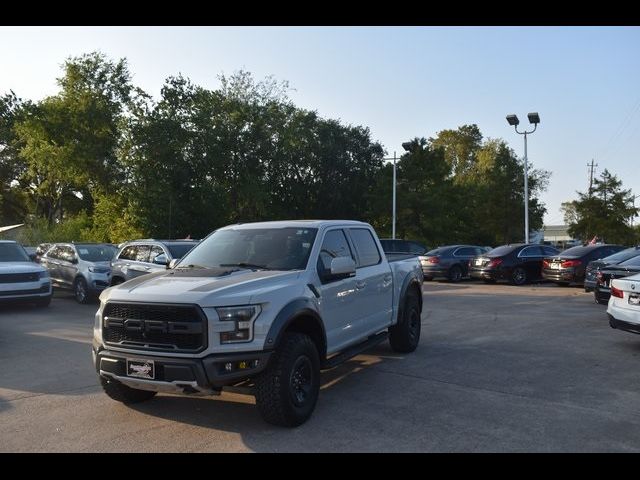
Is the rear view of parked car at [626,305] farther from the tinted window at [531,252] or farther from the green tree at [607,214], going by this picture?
the green tree at [607,214]

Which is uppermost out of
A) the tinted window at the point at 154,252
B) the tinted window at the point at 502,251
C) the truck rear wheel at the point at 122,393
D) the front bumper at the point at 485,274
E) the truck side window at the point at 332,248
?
the truck side window at the point at 332,248

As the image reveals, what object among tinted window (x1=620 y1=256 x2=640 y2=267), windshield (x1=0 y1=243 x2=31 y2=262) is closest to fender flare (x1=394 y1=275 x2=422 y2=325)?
tinted window (x1=620 y1=256 x2=640 y2=267)

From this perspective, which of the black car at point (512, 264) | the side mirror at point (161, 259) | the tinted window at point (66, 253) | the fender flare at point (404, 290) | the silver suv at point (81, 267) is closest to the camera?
the fender flare at point (404, 290)

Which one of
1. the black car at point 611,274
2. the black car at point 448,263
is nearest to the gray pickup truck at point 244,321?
the black car at point 611,274

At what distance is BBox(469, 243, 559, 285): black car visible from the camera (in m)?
21.1

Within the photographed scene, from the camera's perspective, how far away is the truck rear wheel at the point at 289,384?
511cm

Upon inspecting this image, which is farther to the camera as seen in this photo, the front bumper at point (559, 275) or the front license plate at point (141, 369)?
the front bumper at point (559, 275)

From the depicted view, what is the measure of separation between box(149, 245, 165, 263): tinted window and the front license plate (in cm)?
861

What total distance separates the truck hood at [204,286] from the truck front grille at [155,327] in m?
0.08

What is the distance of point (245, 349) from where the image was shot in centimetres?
498

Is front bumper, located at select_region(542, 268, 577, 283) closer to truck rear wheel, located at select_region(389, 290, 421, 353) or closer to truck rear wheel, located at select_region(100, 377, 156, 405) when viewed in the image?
truck rear wheel, located at select_region(389, 290, 421, 353)

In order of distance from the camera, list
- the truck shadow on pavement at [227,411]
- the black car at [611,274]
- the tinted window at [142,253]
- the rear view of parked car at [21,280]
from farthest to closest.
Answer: the tinted window at [142,253] → the rear view of parked car at [21,280] → the black car at [611,274] → the truck shadow on pavement at [227,411]

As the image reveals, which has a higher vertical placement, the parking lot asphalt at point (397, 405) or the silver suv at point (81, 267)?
the silver suv at point (81, 267)
